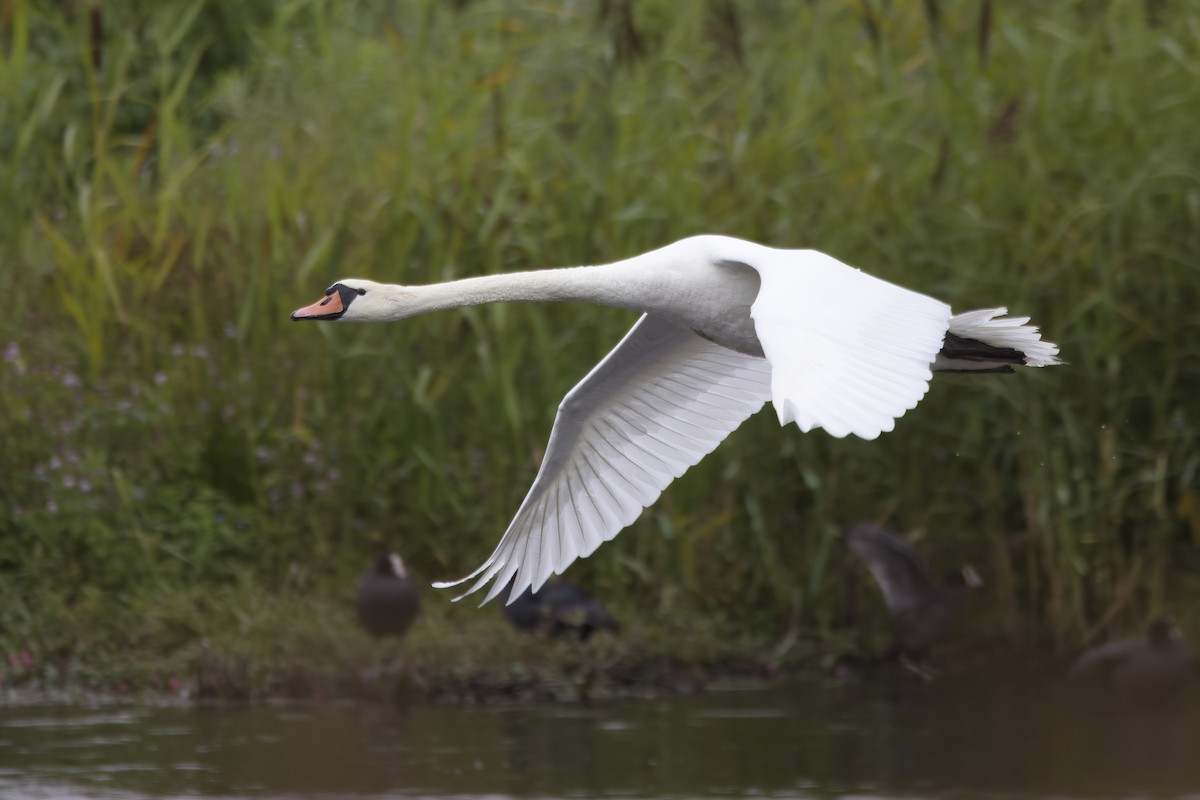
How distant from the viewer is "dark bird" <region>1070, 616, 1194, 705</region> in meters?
6.10

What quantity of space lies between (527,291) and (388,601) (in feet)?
6.47

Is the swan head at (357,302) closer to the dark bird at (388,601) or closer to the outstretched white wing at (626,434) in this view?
the outstretched white wing at (626,434)

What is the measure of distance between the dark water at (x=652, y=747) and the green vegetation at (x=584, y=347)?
43cm

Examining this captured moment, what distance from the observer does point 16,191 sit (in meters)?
7.83

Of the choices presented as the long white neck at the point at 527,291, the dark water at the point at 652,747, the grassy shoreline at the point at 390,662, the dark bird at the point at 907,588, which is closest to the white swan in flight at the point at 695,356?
the long white neck at the point at 527,291

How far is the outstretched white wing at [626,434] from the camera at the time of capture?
199 inches

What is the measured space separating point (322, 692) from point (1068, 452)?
277 centimetres

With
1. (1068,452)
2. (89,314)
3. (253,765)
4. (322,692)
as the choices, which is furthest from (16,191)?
(1068,452)

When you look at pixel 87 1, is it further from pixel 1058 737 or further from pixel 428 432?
pixel 1058 737

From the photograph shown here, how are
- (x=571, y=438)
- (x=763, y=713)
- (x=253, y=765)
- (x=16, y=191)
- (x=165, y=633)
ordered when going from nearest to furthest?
(x=571, y=438), (x=253, y=765), (x=763, y=713), (x=165, y=633), (x=16, y=191)

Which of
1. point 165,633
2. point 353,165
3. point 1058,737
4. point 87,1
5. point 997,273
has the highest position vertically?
point 87,1

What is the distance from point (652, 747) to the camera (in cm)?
578

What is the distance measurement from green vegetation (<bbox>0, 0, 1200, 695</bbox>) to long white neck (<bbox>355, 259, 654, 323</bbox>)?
2.02m

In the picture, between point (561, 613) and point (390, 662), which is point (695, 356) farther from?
point (390, 662)
